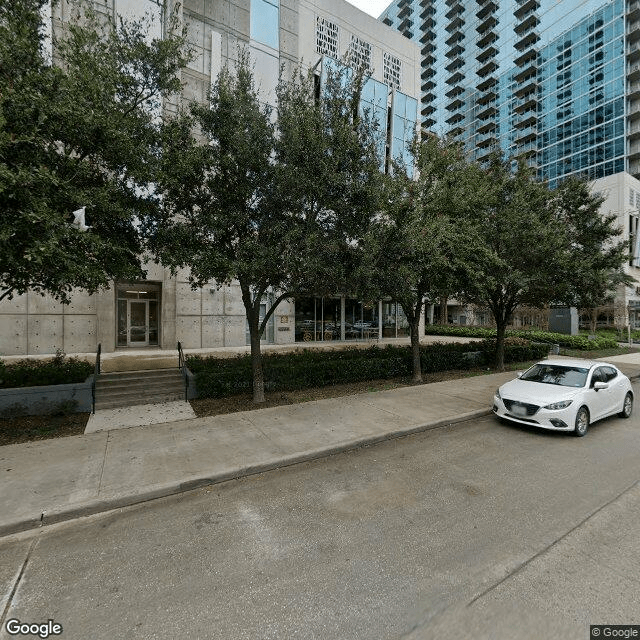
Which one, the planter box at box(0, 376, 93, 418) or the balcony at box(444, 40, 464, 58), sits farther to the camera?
the balcony at box(444, 40, 464, 58)

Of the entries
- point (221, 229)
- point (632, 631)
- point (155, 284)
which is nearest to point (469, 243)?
point (221, 229)

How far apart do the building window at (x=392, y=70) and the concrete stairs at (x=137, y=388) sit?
80.1ft

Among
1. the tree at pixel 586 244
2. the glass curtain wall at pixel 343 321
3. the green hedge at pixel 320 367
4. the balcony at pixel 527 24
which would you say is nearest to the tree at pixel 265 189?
the green hedge at pixel 320 367

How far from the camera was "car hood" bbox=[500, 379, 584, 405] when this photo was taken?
7074mm

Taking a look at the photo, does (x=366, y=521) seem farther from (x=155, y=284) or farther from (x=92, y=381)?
(x=155, y=284)

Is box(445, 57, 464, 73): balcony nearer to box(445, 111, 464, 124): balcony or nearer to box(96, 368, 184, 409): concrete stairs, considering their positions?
box(445, 111, 464, 124): balcony

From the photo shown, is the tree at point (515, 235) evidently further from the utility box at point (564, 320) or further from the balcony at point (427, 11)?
the balcony at point (427, 11)

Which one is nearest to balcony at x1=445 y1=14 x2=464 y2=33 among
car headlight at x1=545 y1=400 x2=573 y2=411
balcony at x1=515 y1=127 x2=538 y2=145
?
balcony at x1=515 y1=127 x2=538 y2=145

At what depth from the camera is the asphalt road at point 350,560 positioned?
107 inches

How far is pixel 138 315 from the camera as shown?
17.7 metres

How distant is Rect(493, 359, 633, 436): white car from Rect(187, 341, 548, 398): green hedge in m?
4.75

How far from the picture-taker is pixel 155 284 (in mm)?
17125

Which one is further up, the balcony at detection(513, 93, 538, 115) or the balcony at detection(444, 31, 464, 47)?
the balcony at detection(444, 31, 464, 47)

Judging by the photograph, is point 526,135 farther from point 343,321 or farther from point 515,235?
point 515,235
